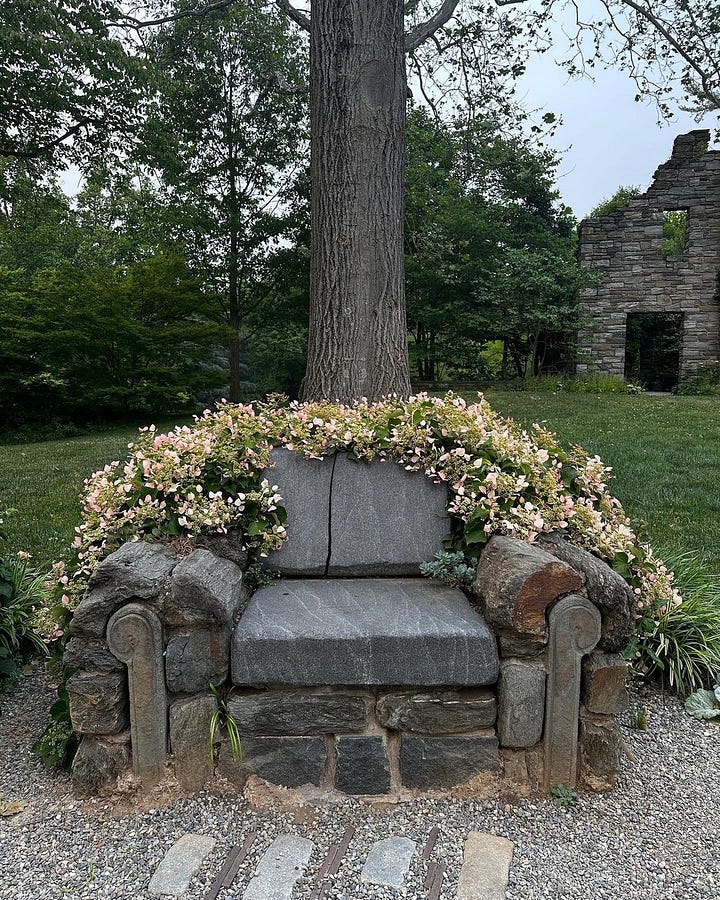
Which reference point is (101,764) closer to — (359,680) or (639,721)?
(359,680)

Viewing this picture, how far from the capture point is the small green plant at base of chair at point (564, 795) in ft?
6.36

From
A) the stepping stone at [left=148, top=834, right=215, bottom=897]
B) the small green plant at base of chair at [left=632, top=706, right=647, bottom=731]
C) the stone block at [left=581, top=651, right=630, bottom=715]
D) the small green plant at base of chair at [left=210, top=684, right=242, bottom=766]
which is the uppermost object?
the stone block at [left=581, top=651, right=630, bottom=715]

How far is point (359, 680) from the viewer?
6.20 feet

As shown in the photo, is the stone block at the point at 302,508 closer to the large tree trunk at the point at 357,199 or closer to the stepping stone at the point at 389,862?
the large tree trunk at the point at 357,199

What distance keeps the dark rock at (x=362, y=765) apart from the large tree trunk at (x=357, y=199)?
6.11 feet

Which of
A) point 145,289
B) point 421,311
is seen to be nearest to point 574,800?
point 145,289

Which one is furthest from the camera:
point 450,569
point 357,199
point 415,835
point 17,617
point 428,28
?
point 428,28

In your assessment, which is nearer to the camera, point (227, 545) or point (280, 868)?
point (280, 868)

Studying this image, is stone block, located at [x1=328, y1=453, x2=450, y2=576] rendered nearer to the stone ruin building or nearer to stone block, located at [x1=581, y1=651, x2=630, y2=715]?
stone block, located at [x1=581, y1=651, x2=630, y2=715]

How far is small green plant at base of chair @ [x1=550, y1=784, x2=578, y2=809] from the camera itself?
1938 millimetres

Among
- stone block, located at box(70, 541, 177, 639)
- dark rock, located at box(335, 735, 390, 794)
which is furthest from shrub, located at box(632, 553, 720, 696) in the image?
stone block, located at box(70, 541, 177, 639)

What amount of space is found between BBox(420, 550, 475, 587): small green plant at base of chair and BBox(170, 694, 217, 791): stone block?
97 cm

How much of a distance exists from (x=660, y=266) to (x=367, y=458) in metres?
13.6

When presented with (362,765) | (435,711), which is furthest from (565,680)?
(362,765)
